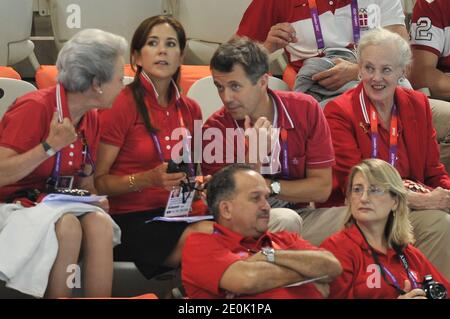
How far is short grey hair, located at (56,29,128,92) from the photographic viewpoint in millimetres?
3320

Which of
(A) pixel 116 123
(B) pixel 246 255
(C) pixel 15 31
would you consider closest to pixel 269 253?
(B) pixel 246 255

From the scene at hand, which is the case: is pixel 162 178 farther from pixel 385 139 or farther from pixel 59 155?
pixel 385 139

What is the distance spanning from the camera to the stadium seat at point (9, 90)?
3.85 metres

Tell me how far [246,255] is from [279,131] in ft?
2.26

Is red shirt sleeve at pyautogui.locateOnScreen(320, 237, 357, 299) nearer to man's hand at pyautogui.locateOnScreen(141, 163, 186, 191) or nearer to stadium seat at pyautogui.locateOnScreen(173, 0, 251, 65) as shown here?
man's hand at pyautogui.locateOnScreen(141, 163, 186, 191)

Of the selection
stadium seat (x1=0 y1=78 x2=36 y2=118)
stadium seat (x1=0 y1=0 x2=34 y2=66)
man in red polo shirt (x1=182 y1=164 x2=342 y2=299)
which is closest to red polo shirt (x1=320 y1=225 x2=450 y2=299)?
man in red polo shirt (x1=182 y1=164 x2=342 y2=299)

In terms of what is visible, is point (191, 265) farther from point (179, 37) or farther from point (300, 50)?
point (300, 50)

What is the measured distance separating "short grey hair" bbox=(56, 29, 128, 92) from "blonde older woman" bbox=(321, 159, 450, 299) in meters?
0.90

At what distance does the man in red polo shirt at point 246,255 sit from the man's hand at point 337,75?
108 centimetres

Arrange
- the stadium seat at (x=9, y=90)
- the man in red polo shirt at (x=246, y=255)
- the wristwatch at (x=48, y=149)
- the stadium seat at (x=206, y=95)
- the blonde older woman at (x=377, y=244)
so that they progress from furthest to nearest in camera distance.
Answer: the stadium seat at (x=206, y=95), the stadium seat at (x=9, y=90), the blonde older woman at (x=377, y=244), the wristwatch at (x=48, y=149), the man in red polo shirt at (x=246, y=255)

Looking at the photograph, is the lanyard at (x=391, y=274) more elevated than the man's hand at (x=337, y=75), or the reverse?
the man's hand at (x=337, y=75)

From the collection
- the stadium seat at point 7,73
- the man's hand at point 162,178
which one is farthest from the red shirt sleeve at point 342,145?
the stadium seat at point 7,73

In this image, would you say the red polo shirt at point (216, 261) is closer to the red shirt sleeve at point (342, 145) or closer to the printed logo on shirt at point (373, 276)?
the printed logo on shirt at point (373, 276)

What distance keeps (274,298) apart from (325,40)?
1.72 metres
